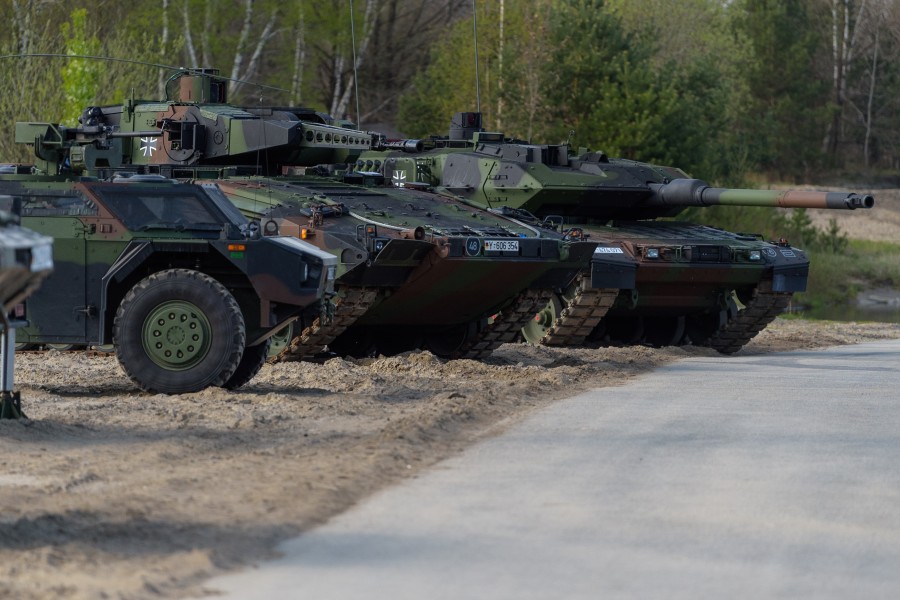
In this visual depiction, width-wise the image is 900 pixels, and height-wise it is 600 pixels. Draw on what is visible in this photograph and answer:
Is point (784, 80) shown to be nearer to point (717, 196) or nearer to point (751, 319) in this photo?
point (717, 196)

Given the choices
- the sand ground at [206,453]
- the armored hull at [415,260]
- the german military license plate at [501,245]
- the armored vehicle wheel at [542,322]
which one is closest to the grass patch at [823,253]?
the armored vehicle wheel at [542,322]

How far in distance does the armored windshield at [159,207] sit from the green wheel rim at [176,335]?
2.02ft

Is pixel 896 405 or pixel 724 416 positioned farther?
pixel 896 405

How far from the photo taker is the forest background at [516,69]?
35469 mm

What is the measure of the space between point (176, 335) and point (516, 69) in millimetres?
29483

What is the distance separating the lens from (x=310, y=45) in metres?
48.0

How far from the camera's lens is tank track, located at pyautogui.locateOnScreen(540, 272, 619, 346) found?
18.1 m

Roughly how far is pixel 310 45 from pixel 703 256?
3065 cm

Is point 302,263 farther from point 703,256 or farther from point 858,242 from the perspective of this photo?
point 858,242

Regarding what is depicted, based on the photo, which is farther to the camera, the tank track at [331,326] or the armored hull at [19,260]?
the tank track at [331,326]

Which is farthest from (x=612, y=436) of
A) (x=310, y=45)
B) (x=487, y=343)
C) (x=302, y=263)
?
(x=310, y=45)

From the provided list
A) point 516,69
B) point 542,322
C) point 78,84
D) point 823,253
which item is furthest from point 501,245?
point 823,253

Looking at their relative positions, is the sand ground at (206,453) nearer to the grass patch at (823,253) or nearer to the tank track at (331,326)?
the tank track at (331,326)

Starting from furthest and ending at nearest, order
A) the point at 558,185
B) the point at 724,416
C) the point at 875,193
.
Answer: the point at 875,193 < the point at 558,185 < the point at 724,416
